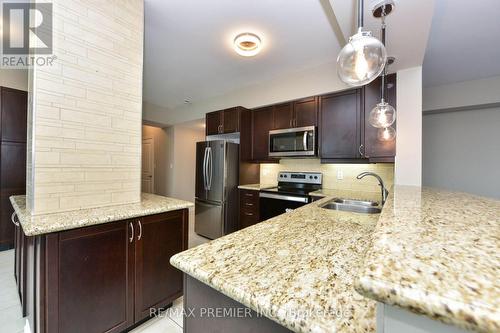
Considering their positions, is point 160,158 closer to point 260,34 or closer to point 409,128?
point 260,34

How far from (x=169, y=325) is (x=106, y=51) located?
7.15ft

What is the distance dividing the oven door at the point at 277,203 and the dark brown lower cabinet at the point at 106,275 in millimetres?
1502

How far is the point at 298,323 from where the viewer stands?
0.43m

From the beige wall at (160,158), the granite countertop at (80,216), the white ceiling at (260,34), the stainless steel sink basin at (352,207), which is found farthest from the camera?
the beige wall at (160,158)

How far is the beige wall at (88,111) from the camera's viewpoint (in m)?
1.29

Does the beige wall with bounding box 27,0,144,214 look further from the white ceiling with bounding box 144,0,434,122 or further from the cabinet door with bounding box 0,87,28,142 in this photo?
the cabinet door with bounding box 0,87,28,142

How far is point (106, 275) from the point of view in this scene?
1.29 m

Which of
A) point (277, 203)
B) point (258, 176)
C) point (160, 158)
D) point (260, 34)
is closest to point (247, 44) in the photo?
point (260, 34)

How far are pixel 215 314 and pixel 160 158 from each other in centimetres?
559

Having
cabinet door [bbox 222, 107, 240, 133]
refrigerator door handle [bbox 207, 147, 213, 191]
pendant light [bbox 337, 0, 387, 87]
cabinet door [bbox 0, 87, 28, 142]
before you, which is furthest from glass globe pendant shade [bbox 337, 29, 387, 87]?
cabinet door [bbox 0, 87, 28, 142]

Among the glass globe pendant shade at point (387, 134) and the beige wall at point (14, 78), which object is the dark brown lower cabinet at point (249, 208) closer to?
the glass globe pendant shade at point (387, 134)

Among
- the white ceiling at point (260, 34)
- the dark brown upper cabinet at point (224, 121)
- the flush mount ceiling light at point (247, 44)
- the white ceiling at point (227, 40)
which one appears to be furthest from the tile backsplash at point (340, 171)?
the flush mount ceiling light at point (247, 44)

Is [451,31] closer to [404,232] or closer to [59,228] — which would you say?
[404,232]

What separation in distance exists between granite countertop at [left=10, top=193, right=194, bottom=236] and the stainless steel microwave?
188 cm
